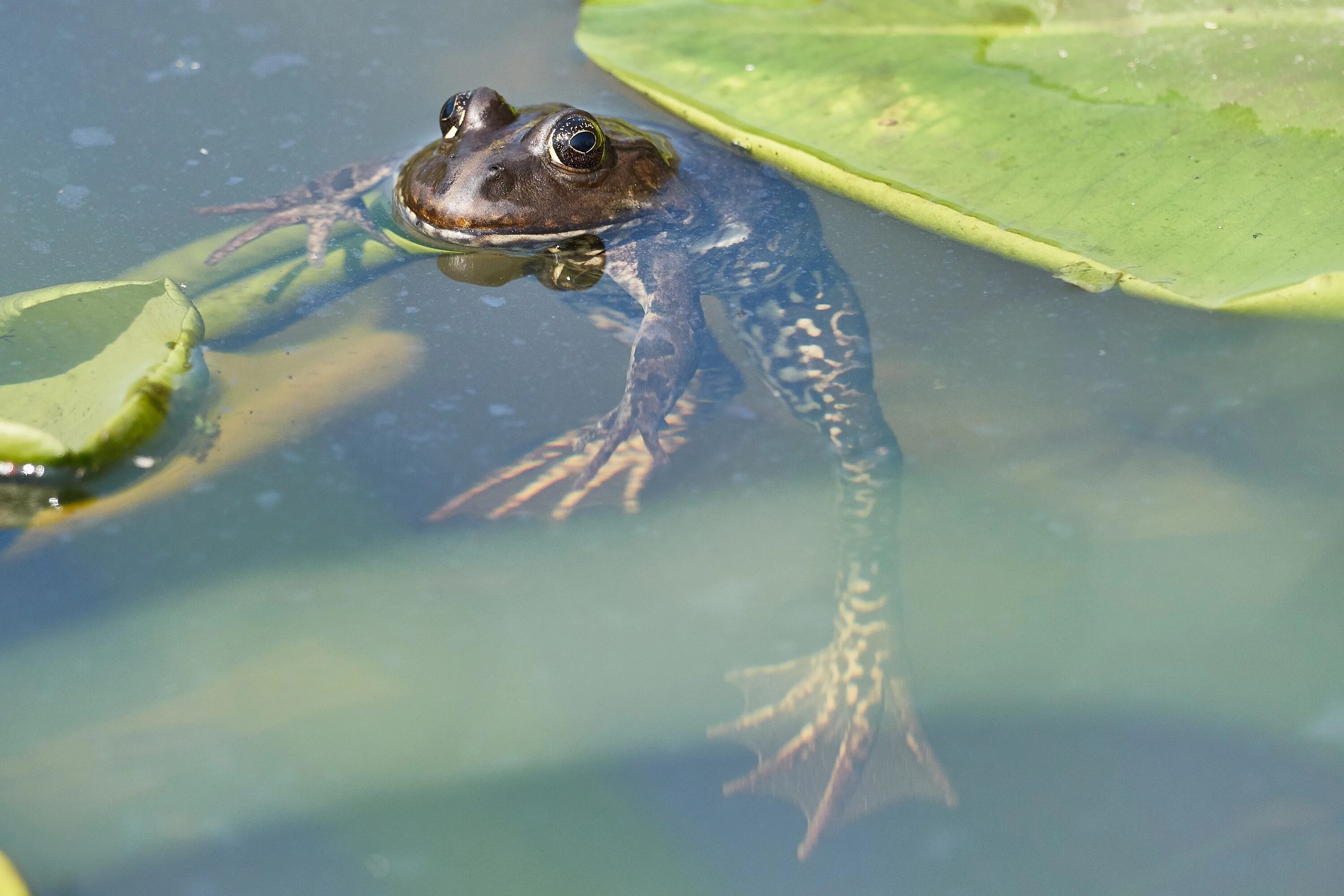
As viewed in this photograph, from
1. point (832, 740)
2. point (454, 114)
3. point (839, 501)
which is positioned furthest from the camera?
point (454, 114)

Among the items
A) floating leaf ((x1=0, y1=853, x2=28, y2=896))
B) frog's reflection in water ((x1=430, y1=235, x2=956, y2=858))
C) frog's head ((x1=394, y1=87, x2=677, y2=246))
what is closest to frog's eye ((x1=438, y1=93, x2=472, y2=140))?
frog's head ((x1=394, y1=87, x2=677, y2=246))

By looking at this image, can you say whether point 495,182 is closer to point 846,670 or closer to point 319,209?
point 319,209

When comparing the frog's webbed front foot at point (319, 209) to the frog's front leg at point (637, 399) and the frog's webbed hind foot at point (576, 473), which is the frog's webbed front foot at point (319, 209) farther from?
the frog's webbed hind foot at point (576, 473)

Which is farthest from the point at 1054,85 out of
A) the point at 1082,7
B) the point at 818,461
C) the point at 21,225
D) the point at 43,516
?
the point at 21,225

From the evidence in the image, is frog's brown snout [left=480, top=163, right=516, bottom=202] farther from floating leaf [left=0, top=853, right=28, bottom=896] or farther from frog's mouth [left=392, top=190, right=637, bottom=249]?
floating leaf [left=0, top=853, right=28, bottom=896]

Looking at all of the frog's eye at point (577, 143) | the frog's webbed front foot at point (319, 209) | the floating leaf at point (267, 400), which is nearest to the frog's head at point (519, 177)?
the frog's eye at point (577, 143)

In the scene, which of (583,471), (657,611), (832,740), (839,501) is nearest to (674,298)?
(583,471)

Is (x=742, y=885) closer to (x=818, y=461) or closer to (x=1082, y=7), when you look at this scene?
(x=818, y=461)
